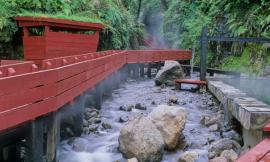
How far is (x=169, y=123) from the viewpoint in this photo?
802 cm

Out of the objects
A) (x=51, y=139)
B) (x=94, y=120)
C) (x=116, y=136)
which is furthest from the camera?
(x=94, y=120)

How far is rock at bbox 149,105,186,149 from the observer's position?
7809 mm

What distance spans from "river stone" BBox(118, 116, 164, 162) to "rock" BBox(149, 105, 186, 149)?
0.56 metres

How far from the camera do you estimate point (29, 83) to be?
538 cm

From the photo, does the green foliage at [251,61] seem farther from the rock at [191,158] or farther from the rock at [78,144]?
the rock at [78,144]

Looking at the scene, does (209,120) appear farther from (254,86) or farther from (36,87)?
(36,87)

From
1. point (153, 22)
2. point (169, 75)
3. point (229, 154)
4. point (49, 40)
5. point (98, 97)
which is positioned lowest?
point (229, 154)

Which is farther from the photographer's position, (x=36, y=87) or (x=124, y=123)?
(x=124, y=123)

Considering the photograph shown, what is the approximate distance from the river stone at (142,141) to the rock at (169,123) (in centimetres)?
56

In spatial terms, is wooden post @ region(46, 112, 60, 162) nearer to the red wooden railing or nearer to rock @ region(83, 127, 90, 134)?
the red wooden railing

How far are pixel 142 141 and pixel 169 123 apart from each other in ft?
3.94

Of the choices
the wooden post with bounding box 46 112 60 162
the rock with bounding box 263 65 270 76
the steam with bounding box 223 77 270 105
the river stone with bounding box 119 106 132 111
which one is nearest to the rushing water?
the river stone with bounding box 119 106 132 111

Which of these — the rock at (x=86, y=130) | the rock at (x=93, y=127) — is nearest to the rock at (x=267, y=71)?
the rock at (x=93, y=127)

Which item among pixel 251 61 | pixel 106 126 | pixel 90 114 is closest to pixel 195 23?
pixel 251 61
